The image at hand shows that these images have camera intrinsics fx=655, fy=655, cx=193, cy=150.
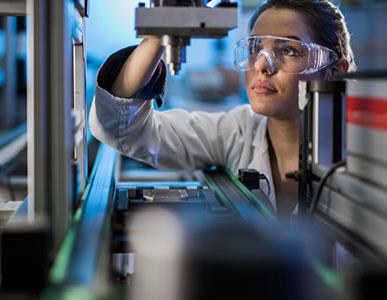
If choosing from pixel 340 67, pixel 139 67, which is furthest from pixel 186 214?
pixel 340 67

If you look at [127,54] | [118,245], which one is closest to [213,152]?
[127,54]

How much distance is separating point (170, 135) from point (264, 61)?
506mm

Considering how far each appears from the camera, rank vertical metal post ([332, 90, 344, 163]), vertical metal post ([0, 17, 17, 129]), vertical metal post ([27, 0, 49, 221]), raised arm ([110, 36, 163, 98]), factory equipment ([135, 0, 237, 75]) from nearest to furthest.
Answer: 1. vertical metal post ([27, 0, 49, 221])
2. factory equipment ([135, 0, 237, 75])
3. vertical metal post ([332, 90, 344, 163])
4. raised arm ([110, 36, 163, 98])
5. vertical metal post ([0, 17, 17, 129])

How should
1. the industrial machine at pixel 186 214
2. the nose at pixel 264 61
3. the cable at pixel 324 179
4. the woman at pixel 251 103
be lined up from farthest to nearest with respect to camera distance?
the nose at pixel 264 61
the woman at pixel 251 103
the cable at pixel 324 179
the industrial machine at pixel 186 214

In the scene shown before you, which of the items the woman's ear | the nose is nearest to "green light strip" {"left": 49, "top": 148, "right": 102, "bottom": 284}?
the nose

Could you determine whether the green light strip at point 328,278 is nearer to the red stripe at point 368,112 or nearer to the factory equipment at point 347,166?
the factory equipment at point 347,166

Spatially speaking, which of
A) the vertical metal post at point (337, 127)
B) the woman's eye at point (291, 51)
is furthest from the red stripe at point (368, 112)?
the woman's eye at point (291, 51)

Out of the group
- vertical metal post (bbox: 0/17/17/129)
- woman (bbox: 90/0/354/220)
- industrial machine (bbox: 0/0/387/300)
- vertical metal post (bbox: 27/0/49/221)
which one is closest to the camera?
industrial machine (bbox: 0/0/387/300)

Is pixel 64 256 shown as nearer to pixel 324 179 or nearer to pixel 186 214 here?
pixel 186 214

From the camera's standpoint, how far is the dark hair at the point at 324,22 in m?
2.05

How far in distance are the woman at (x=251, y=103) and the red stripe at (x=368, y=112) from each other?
1.78 feet

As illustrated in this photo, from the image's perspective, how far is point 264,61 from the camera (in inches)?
Answer: 75.8

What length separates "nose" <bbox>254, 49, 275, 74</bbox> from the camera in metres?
1.91

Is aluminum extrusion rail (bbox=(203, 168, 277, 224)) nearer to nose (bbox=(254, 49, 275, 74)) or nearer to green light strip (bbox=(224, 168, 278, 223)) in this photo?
green light strip (bbox=(224, 168, 278, 223))
